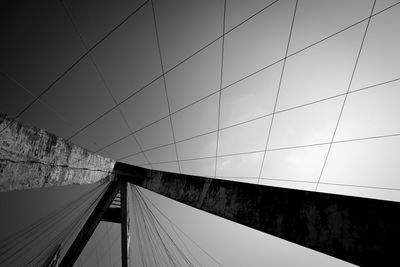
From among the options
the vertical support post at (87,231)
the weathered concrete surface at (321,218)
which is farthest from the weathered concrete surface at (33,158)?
the vertical support post at (87,231)

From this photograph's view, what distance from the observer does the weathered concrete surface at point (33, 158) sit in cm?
133

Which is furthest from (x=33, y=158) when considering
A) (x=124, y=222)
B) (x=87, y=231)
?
(x=87, y=231)

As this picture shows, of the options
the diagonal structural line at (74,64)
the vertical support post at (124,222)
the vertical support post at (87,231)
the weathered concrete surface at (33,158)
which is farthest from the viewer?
the vertical support post at (124,222)

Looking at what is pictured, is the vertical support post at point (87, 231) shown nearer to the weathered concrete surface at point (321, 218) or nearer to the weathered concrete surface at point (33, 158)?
the weathered concrete surface at point (33, 158)

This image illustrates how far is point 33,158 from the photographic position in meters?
1.55

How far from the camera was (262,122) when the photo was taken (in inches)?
181

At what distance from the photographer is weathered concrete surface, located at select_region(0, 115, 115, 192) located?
1.33 metres

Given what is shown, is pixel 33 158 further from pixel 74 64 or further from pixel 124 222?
pixel 124 222

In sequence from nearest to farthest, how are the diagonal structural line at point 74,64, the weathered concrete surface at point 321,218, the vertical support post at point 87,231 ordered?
1. the weathered concrete surface at point 321,218
2. the diagonal structural line at point 74,64
3. the vertical support post at point 87,231

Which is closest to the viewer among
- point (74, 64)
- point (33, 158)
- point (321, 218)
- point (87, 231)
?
point (321, 218)

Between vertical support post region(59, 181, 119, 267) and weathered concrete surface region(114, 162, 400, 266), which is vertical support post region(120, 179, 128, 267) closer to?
vertical support post region(59, 181, 119, 267)

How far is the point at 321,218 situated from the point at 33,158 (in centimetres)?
236

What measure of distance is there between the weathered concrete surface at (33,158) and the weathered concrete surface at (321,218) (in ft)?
5.44

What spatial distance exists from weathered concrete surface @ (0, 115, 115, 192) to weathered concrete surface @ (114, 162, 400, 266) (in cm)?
166
